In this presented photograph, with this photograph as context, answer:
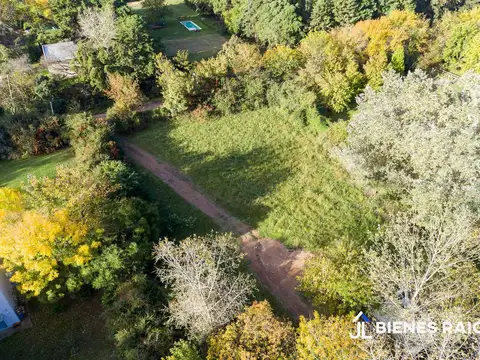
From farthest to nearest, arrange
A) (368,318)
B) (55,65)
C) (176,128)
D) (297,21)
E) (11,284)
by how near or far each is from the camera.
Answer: (297,21) → (55,65) → (176,128) → (11,284) → (368,318)

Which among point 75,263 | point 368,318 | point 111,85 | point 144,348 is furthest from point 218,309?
point 111,85

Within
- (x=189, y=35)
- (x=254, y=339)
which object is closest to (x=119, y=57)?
(x=189, y=35)

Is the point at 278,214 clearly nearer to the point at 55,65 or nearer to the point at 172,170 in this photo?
the point at 172,170

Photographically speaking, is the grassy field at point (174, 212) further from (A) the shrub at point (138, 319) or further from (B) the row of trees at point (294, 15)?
(B) the row of trees at point (294, 15)

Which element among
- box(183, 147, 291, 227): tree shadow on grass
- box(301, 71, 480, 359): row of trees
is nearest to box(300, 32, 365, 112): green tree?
box(183, 147, 291, 227): tree shadow on grass

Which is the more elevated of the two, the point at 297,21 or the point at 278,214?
the point at 297,21

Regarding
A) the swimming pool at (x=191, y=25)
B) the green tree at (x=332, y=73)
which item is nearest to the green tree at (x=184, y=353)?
the green tree at (x=332, y=73)

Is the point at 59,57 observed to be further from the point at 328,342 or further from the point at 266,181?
the point at 328,342

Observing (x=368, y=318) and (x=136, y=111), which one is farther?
(x=136, y=111)

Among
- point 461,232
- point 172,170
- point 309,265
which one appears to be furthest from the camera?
point 172,170
